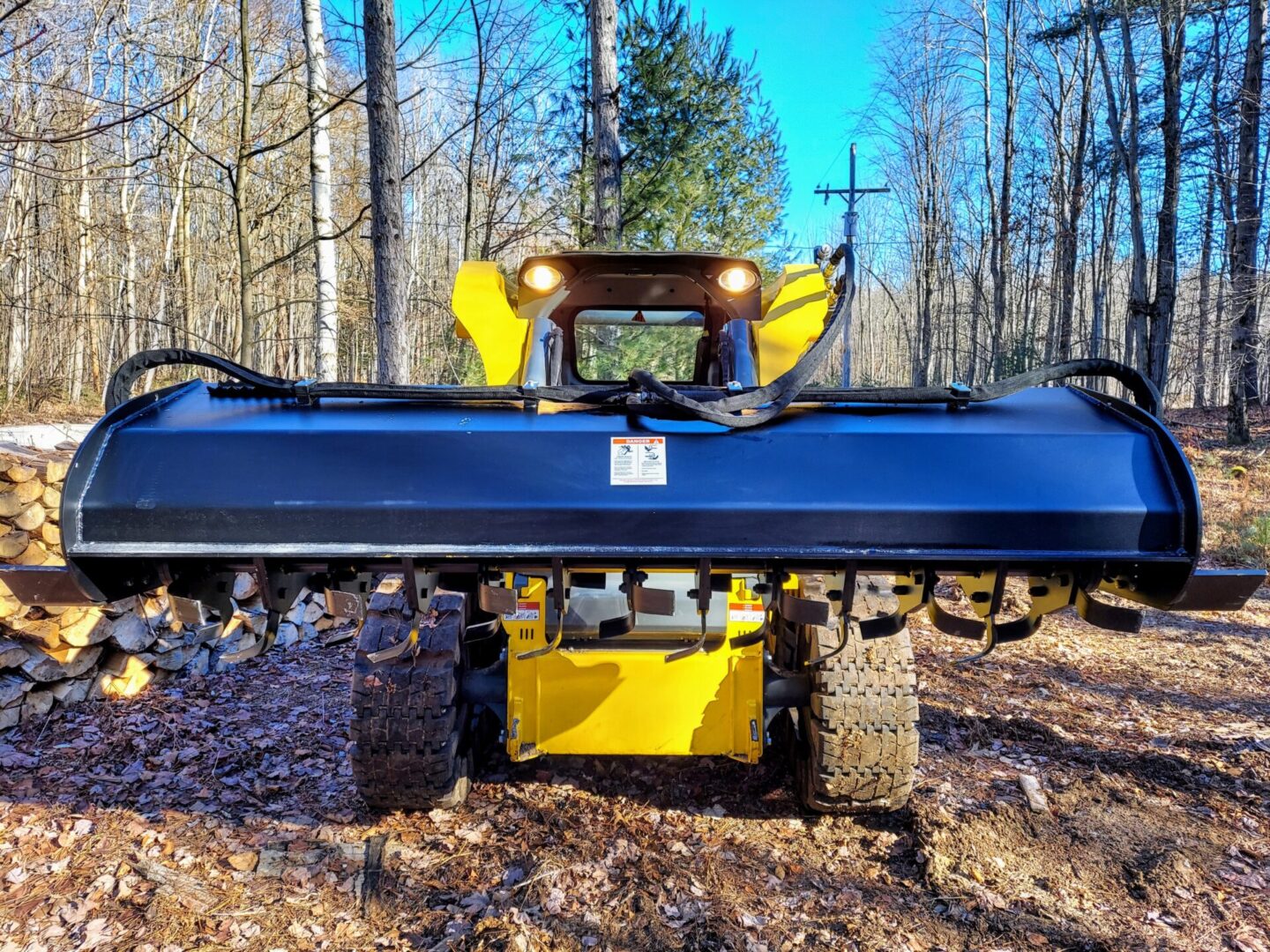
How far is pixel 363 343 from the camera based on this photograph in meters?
27.1

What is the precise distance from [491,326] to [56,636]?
2834mm

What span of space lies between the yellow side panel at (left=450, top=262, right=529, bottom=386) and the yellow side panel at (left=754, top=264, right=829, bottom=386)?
1023 millimetres

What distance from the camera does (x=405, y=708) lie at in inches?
106

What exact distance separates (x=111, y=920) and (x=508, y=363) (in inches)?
91.9

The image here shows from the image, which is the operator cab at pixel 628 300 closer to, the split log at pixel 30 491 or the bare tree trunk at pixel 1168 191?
the split log at pixel 30 491

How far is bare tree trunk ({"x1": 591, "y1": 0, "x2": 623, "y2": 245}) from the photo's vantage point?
28.2ft

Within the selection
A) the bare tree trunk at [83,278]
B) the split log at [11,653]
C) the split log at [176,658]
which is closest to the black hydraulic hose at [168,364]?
the split log at [11,653]

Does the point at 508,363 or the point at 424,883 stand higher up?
the point at 508,363

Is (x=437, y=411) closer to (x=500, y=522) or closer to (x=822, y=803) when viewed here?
(x=500, y=522)

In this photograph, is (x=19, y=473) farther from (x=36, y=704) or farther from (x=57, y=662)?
(x=36, y=704)

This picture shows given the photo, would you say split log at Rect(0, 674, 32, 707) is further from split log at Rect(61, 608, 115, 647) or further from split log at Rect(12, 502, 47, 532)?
split log at Rect(12, 502, 47, 532)

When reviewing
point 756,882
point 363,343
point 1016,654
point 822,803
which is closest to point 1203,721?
point 1016,654

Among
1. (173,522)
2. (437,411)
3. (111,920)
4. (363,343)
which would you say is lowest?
(111,920)

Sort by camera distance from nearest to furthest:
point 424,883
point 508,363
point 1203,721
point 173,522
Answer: point 173,522 → point 424,883 → point 508,363 → point 1203,721
